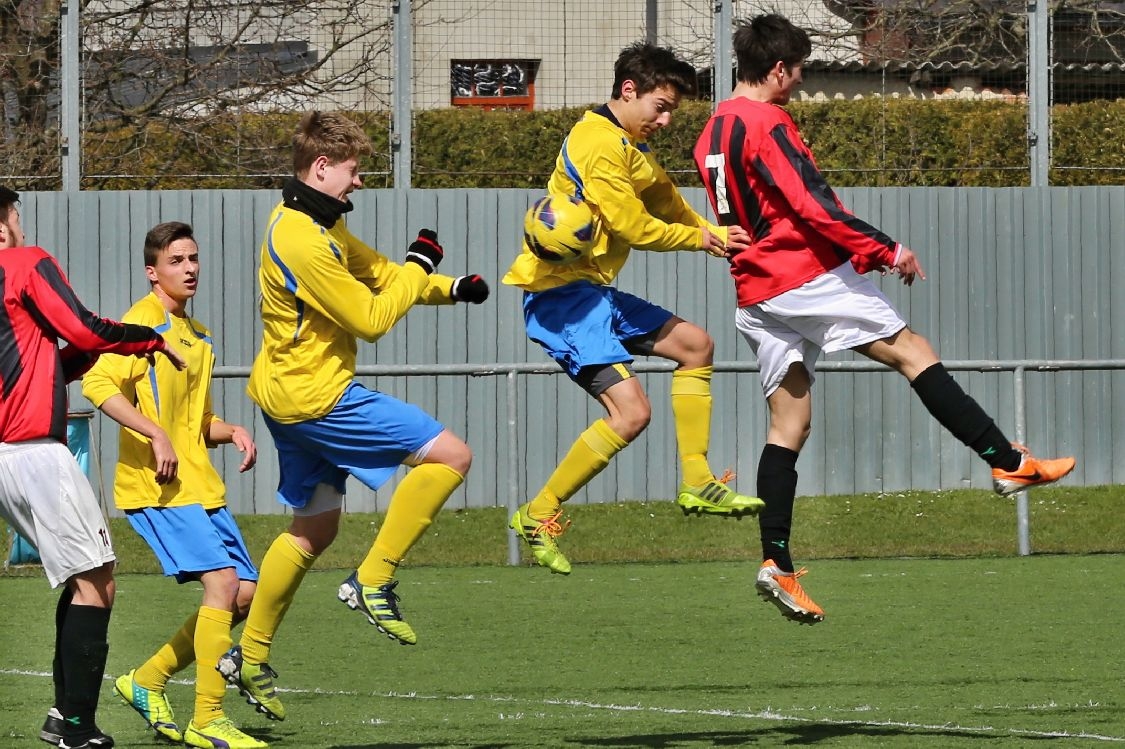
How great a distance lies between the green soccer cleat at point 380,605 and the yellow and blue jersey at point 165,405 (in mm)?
777

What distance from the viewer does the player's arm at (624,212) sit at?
800cm

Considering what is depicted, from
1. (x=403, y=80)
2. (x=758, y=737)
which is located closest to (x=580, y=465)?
(x=758, y=737)

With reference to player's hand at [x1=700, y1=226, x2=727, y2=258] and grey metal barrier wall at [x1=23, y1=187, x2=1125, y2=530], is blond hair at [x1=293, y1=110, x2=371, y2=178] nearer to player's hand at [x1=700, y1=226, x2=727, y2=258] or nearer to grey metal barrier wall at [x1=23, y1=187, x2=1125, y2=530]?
player's hand at [x1=700, y1=226, x2=727, y2=258]

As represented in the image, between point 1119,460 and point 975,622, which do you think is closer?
point 975,622

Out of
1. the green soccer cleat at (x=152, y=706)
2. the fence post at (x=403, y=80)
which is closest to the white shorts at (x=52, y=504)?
the green soccer cleat at (x=152, y=706)

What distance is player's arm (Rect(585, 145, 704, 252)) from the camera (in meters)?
8.00

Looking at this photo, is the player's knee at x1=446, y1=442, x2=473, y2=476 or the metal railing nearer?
the player's knee at x1=446, y1=442, x2=473, y2=476

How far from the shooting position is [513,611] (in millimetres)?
11680

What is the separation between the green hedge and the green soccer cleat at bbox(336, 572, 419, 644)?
9.38 metres

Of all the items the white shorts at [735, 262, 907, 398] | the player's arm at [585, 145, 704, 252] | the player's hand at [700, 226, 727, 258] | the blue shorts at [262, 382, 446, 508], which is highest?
the player's arm at [585, 145, 704, 252]

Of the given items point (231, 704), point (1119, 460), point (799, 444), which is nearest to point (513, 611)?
point (231, 704)

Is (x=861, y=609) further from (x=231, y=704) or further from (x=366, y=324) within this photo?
(x=366, y=324)

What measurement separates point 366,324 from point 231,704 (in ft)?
8.75

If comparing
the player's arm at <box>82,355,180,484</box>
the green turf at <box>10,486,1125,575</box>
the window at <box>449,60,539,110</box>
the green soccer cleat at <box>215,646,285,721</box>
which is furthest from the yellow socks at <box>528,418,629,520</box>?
the window at <box>449,60,539,110</box>
